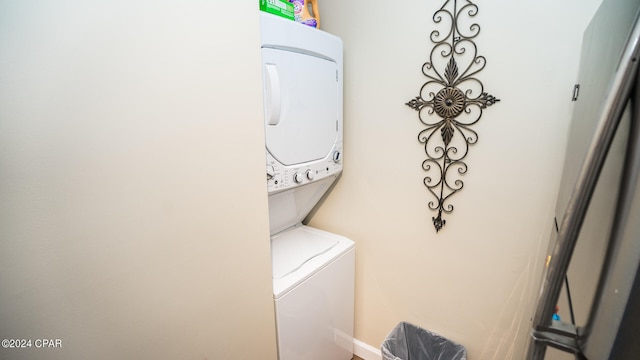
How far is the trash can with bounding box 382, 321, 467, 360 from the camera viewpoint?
162 cm

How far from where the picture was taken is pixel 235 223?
104 cm

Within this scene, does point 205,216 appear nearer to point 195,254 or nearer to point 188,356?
point 195,254

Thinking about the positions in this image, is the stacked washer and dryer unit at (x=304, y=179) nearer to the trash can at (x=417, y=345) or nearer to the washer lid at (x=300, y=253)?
the washer lid at (x=300, y=253)

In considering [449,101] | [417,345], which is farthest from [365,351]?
[449,101]

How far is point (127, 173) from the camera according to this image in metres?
0.72

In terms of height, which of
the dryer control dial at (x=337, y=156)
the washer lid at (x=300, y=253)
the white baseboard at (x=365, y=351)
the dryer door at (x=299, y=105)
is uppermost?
the dryer door at (x=299, y=105)

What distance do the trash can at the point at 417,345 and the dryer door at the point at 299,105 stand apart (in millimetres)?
1168

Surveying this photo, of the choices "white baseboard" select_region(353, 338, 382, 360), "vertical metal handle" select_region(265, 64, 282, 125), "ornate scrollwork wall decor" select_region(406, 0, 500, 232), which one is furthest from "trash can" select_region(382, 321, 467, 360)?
"vertical metal handle" select_region(265, 64, 282, 125)

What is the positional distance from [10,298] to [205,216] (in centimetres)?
45

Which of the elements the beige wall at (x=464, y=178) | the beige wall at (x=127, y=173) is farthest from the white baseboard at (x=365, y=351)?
the beige wall at (x=127, y=173)

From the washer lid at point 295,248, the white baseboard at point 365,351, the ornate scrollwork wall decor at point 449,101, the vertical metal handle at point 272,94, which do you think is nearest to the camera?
the vertical metal handle at point 272,94

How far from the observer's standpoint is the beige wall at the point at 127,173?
58 centimetres

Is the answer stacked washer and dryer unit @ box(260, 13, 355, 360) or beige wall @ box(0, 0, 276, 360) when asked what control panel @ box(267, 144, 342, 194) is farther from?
beige wall @ box(0, 0, 276, 360)

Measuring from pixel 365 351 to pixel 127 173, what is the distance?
1954mm
